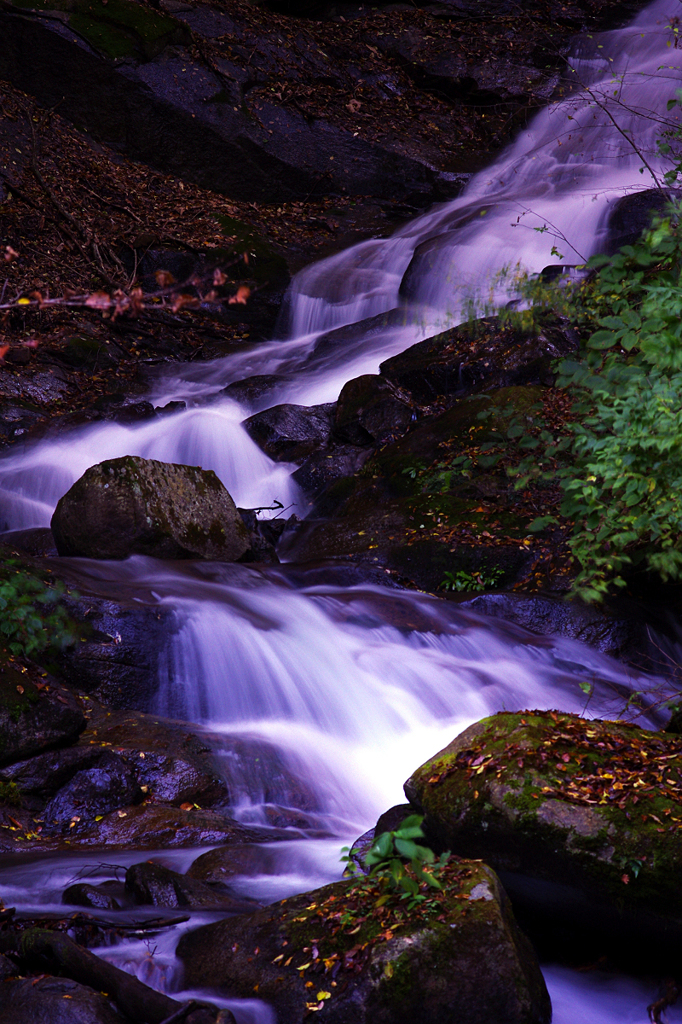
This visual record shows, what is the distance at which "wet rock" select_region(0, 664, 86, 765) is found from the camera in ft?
16.1

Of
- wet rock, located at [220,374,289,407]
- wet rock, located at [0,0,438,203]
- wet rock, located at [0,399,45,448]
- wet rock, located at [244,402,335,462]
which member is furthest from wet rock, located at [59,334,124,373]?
wet rock, located at [0,0,438,203]

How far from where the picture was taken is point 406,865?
125 inches

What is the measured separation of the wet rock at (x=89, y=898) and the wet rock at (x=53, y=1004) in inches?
32.4

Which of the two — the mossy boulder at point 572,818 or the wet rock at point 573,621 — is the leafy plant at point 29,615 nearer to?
the mossy boulder at point 572,818

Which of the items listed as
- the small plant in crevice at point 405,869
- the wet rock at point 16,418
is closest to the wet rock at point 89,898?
the small plant in crevice at point 405,869

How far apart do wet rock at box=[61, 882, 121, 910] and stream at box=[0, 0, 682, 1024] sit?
4.4 inches

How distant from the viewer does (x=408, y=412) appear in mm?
10703

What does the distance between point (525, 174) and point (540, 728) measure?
17.1 meters

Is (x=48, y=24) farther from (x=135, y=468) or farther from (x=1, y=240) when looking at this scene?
(x=135, y=468)

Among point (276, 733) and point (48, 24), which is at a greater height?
point (48, 24)

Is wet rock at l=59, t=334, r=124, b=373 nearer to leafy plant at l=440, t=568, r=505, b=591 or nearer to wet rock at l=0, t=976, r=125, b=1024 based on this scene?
leafy plant at l=440, t=568, r=505, b=591

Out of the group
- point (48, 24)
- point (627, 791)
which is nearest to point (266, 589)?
point (627, 791)

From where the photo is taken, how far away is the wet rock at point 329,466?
34.1 ft

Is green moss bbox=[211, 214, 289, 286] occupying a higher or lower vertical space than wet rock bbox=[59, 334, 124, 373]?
higher
